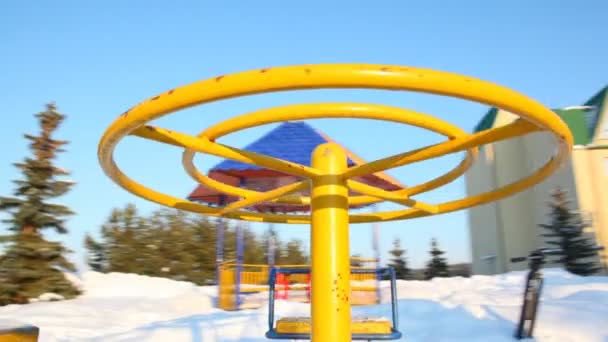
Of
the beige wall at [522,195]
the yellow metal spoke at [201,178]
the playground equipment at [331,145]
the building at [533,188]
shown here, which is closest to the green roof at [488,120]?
the building at [533,188]

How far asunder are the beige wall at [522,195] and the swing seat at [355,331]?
48.4 feet

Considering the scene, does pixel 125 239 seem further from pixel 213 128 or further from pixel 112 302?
pixel 213 128

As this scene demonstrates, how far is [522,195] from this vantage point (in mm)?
19453

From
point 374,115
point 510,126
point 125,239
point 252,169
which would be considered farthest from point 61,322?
point 125,239

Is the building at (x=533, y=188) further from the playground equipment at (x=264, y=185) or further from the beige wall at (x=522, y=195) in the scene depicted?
the playground equipment at (x=264, y=185)

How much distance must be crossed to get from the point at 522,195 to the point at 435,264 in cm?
551

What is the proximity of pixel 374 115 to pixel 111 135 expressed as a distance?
1106 millimetres

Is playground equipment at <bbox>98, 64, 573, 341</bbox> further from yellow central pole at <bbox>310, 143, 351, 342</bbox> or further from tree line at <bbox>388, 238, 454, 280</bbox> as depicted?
tree line at <bbox>388, 238, 454, 280</bbox>

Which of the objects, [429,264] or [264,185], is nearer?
[264,185]

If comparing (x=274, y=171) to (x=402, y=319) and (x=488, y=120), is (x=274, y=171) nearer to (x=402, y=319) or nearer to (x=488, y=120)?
(x=402, y=319)

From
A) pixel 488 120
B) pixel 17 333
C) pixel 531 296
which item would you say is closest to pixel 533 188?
pixel 488 120

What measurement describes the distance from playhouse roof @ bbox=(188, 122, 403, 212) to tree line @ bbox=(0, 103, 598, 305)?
14.3ft

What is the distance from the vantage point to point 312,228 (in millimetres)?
2104

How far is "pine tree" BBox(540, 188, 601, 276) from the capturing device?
51.6ft
